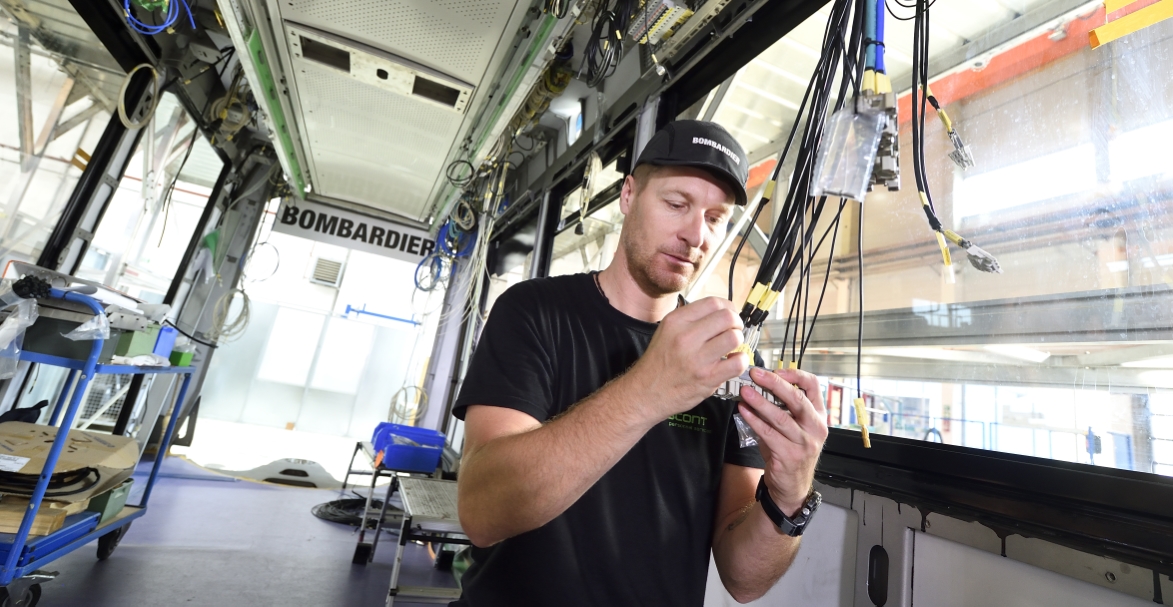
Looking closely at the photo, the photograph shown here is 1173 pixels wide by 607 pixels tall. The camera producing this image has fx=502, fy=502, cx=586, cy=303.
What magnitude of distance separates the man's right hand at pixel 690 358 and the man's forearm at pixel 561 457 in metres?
0.02

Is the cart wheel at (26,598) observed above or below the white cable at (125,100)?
below

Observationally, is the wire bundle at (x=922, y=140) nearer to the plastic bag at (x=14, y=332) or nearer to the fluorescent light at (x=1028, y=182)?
the fluorescent light at (x=1028, y=182)

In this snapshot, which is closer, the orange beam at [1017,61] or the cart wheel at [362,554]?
the orange beam at [1017,61]

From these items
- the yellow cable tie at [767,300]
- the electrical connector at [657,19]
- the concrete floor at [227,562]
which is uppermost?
the electrical connector at [657,19]

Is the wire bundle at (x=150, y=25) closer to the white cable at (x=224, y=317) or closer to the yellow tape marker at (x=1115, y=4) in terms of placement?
the white cable at (x=224, y=317)

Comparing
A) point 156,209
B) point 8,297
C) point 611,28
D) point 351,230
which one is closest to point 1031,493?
point 611,28

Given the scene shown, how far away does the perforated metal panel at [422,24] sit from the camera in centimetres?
206

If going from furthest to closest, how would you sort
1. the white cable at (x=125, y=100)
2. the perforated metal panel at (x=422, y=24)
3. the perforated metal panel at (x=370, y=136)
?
the perforated metal panel at (x=370, y=136) < the white cable at (x=125, y=100) < the perforated metal panel at (x=422, y=24)

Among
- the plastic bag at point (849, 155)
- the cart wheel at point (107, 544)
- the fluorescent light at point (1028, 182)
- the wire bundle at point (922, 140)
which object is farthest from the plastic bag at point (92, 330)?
the fluorescent light at point (1028, 182)

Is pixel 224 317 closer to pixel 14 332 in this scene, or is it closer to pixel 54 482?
pixel 54 482

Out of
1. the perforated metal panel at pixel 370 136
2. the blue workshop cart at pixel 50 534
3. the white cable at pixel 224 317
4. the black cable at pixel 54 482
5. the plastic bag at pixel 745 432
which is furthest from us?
the white cable at pixel 224 317

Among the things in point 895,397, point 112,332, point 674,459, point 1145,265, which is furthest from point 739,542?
point 112,332

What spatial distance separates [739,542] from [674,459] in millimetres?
186

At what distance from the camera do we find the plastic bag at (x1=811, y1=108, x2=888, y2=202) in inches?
23.9
